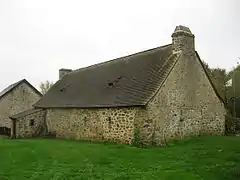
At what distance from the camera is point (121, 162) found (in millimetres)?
16062

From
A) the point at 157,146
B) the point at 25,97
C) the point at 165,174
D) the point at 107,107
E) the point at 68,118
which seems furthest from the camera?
the point at 25,97

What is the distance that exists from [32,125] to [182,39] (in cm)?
1778

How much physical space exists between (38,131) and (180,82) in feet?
54.5

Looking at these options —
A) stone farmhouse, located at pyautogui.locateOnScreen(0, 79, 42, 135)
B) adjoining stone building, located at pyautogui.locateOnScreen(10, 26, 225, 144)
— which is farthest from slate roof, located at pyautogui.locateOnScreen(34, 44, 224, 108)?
stone farmhouse, located at pyautogui.locateOnScreen(0, 79, 42, 135)

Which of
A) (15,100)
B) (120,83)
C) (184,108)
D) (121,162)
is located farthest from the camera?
(15,100)

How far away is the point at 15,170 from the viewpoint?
47.8 feet

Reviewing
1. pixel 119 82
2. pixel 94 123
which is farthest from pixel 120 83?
pixel 94 123

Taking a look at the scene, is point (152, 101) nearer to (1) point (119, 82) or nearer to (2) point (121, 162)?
(1) point (119, 82)

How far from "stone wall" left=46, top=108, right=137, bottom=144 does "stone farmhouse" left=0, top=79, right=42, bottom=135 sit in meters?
13.0

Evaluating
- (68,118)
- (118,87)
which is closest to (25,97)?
(68,118)

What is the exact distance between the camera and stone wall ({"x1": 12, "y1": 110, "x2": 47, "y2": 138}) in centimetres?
3356

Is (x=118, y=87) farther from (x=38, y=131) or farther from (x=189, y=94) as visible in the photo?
(x=38, y=131)

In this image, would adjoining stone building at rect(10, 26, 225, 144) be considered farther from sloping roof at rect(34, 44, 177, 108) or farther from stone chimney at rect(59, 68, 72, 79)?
stone chimney at rect(59, 68, 72, 79)

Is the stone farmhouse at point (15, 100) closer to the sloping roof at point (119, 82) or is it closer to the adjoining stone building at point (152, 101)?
the sloping roof at point (119, 82)
